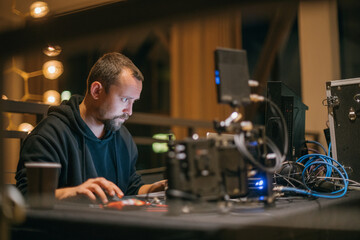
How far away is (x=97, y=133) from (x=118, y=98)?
192 mm

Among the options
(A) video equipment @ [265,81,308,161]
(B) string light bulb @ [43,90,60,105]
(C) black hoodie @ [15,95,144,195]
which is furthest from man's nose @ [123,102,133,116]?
(B) string light bulb @ [43,90,60,105]

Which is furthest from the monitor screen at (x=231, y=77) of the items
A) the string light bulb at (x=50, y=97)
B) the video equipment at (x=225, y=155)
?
the string light bulb at (x=50, y=97)

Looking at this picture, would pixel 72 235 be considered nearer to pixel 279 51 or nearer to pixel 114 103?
pixel 114 103

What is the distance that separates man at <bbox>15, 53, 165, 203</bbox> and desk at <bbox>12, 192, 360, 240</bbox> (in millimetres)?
521

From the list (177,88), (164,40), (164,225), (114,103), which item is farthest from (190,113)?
(164,225)

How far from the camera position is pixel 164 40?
19.1 feet

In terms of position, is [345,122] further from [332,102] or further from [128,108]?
[128,108]

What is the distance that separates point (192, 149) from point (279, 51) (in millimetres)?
4947

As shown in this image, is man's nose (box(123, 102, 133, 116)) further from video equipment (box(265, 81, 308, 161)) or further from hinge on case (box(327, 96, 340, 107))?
hinge on case (box(327, 96, 340, 107))

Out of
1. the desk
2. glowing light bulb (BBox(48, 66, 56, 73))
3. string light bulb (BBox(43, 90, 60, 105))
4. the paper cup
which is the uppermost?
glowing light bulb (BBox(48, 66, 56, 73))

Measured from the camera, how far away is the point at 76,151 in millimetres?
1564

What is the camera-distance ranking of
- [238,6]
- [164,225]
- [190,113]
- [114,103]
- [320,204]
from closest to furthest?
[238,6]
[164,225]
[320,204]
[114,103]
[190,113]

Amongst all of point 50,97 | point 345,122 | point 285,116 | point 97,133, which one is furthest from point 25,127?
point 345,122

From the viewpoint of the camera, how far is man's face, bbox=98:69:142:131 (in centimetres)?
171
